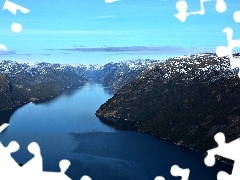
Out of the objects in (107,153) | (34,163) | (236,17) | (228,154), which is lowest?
(107,153)

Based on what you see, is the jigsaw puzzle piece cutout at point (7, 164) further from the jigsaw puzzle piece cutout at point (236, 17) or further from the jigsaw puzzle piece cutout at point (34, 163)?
the jigsaw puzzle piece cutout at point (236, 17)

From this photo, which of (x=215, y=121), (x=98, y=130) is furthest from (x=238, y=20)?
(x=98, y=130)

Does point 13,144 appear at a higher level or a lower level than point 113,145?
higher

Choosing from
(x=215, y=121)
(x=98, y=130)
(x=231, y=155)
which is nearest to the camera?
(x=231, y=155)

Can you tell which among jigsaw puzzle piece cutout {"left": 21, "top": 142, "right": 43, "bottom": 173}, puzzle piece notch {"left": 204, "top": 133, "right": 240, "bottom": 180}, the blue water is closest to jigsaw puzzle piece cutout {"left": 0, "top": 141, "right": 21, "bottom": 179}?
jigsaw puzzle piece cutout {"left": 21, "top": 142, "right": 43, "bottom": 173}

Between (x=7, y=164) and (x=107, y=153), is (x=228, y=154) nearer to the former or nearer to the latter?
(x=7, y=164)

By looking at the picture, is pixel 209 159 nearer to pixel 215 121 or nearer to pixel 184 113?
pixel 215 121

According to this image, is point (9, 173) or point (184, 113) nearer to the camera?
point (9, 173)

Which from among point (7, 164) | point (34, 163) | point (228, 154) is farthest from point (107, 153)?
point (228, 154)

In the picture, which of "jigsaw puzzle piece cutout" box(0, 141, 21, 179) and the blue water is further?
the blue water

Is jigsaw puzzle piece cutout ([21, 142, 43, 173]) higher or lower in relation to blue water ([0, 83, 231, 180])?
higher

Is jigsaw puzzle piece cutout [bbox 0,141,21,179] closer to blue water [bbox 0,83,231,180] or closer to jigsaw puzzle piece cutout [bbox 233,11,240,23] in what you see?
jigsaw puzzle piece cutout [bbox 233,11,240,23]
